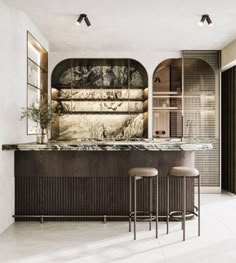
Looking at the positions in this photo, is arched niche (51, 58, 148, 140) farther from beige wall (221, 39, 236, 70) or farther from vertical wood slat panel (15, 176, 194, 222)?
vertical wood slat panel (15, 176, 194, 222)

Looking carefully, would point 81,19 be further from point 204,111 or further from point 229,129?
point 229,129

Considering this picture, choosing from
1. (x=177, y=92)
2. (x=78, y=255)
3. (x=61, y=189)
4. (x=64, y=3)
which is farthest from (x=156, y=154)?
(x=177, y=92)

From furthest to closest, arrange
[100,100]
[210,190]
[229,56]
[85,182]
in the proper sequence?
1. [100,100]
2. [210,190]
3. [229,56]
4. [85,182]

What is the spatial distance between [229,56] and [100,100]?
8.70 feet

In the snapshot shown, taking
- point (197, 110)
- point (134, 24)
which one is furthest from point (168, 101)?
point (134, 24)

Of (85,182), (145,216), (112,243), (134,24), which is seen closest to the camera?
(112,243)

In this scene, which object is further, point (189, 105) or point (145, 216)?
point (189, 105)

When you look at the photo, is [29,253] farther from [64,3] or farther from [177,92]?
[177,92]

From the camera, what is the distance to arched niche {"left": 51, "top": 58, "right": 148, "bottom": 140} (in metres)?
8.04

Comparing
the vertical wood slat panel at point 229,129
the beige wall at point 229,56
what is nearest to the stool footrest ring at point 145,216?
the vertical wood slat panel at point 229,129

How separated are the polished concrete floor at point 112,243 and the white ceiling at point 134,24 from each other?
280cm

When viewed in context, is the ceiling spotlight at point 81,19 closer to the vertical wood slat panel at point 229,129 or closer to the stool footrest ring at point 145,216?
the stool footrest ring at point 145,216

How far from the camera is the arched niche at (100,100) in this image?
8039 millimetres

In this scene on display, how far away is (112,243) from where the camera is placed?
4238 mm
